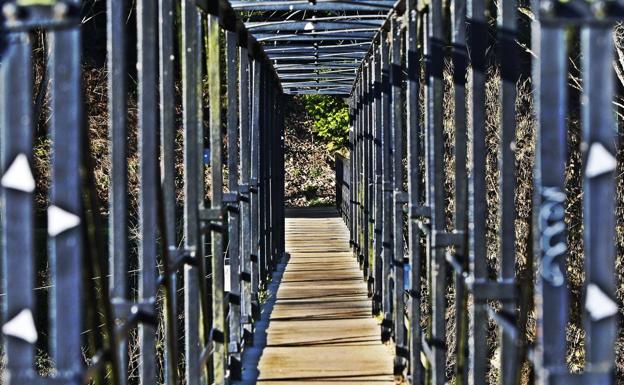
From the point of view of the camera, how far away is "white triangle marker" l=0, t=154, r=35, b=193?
2.27 m

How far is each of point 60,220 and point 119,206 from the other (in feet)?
4.24

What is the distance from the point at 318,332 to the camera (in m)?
8.02

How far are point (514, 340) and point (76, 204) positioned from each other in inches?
66.3

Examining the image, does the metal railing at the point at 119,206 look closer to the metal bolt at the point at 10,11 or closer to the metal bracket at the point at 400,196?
the metal bolt at the point at 10,11

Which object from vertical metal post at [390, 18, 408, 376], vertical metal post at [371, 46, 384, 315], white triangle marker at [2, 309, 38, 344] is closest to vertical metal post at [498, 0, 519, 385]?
white triangle marker at [2, 309, 38, 344]

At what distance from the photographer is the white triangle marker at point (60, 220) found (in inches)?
88.8

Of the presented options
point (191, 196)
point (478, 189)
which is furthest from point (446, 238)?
point (191, 196)

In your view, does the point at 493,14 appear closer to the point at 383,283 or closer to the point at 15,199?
the point at 383,283

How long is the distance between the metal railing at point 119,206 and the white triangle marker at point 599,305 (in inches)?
48.9

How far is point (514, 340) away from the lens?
3268 millimetres

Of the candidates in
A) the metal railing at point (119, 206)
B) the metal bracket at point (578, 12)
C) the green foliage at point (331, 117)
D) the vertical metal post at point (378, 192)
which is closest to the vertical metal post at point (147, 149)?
the metal railing at point (119, 206)

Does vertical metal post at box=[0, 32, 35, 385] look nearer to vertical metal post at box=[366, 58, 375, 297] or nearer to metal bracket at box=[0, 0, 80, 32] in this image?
metal bracket at box=[0, 0, 80, 32]

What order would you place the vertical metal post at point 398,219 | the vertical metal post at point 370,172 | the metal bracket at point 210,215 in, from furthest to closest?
the vertical metal post at point 370,172 → the vertical metal post at point 398,219 → the metal bracket at point 210,215

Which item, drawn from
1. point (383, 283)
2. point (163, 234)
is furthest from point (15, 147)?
point (383, 283)
